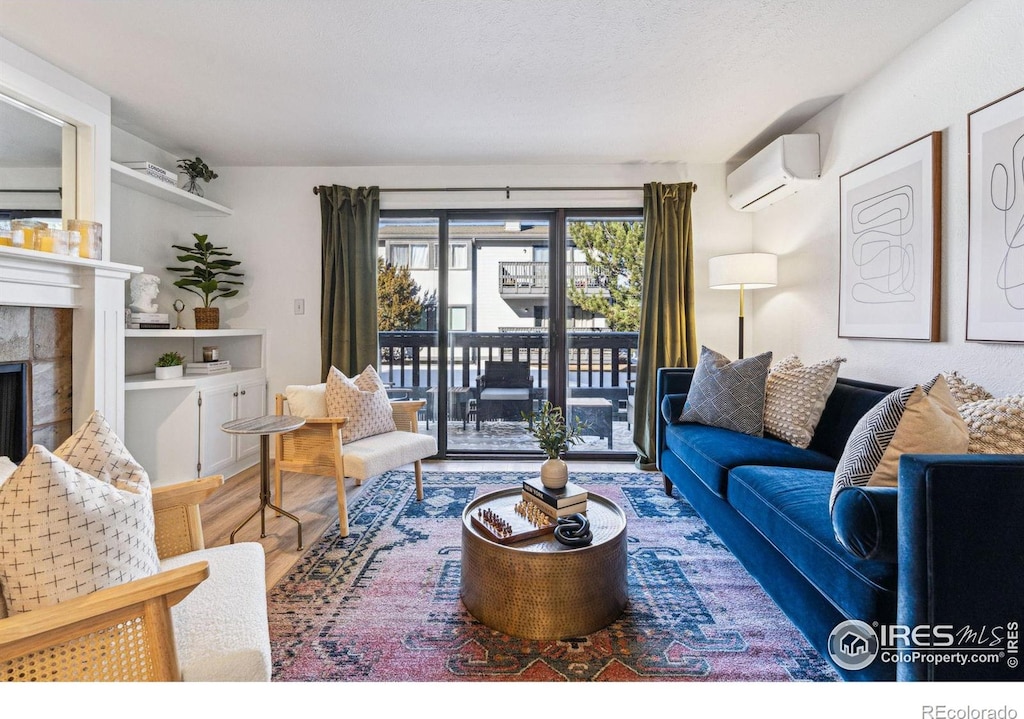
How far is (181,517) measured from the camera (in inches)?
58.4

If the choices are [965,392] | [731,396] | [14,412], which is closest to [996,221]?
[965,392]

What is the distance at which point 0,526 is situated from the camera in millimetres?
900

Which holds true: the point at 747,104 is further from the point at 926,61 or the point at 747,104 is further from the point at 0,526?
the point at 0,526

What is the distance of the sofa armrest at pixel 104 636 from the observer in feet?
2.81

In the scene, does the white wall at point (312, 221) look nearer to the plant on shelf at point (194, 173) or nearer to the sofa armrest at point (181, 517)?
the plant on shelf at point (194, 173)

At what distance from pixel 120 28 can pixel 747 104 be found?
126 inches

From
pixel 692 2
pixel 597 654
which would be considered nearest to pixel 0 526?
pixel 597 654

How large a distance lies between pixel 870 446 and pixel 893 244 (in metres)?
1.48

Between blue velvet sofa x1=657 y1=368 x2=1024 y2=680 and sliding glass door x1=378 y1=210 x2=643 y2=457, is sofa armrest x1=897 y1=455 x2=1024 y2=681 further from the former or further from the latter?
sliding glass door x1=378 y1=210 x2=643 y2=457

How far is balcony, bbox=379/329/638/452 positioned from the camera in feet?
13.1

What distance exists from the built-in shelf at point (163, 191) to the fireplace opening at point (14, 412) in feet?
4.13

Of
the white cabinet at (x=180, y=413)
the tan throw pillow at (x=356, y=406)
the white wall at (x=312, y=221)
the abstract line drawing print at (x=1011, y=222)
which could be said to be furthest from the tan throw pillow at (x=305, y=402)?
the abstract line drawing print at (x=1011, y=222)

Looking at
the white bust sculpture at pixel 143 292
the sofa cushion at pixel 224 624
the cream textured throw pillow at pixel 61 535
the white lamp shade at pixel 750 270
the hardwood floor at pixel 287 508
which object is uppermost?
the white lamp shade at pixel 750 270

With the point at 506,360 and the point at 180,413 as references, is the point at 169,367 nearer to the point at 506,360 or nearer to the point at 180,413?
the point at 180,413
